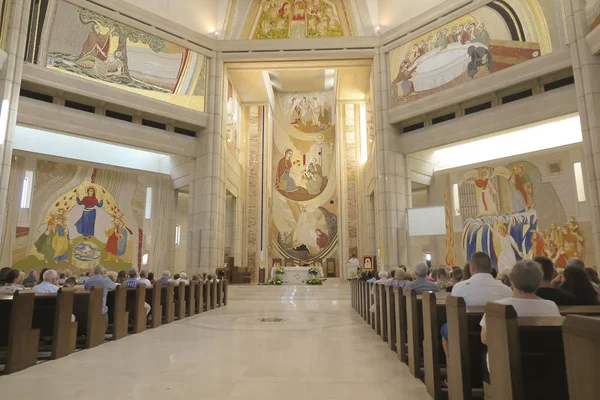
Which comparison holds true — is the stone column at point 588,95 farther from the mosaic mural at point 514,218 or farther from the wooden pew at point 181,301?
the wooden pew at point 181,301

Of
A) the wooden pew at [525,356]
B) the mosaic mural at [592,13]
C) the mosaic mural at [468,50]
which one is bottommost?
the wooden pew at [525,356]

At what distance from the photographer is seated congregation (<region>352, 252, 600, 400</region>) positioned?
1.27 m

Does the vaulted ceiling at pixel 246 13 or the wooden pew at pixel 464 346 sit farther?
the vaulted ceiling at pixel 246 13

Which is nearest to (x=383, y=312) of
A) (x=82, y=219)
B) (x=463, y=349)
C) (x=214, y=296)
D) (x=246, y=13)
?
(x=463, y=349)

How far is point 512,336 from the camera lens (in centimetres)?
174

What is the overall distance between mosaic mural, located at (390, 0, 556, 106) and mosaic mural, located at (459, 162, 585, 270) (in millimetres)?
2883

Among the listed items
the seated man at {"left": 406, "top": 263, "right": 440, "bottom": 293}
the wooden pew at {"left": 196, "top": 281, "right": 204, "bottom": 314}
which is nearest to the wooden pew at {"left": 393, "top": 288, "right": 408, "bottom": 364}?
the seated man at {"left": 406, "top": 263, "right": 440, "bottom": 293}

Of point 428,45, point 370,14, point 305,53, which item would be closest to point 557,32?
point 428,45

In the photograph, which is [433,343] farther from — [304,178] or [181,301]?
[304,178]

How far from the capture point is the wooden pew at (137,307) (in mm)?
6156

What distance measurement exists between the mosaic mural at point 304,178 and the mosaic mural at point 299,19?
219 inches

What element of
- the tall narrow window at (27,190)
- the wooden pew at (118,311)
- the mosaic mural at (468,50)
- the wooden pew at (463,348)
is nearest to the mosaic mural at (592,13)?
the mosaic mural at (468,50)

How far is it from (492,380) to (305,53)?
46.6 ft

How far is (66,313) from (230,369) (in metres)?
2.02
